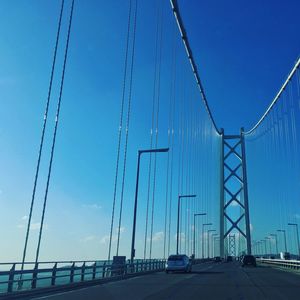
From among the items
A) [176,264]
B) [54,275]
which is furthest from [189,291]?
[176,264]

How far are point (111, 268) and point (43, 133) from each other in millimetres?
11470

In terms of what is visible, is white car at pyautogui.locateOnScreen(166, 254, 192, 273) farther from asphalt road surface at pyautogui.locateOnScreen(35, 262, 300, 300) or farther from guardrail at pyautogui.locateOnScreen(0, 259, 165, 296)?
asphalt road surface at pyautogui.locateOnScreen(35, 262, 300, 300)

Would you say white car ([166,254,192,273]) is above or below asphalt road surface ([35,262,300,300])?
above

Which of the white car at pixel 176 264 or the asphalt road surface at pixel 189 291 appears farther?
the white car at pixel 176 264

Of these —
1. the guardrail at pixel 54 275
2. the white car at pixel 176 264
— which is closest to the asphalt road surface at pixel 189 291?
the guardrail at pixel 54 275

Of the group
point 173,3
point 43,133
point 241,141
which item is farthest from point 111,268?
point 241,141

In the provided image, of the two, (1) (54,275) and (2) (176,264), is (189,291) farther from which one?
(2) (176,264)

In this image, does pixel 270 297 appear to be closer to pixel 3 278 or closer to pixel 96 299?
pixel 96 299

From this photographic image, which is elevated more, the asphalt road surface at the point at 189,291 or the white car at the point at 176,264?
the white car at the point at 176,264

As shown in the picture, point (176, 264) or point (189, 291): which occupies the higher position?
point (176, 264)

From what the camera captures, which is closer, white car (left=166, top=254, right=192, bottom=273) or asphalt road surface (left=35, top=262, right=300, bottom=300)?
asphalt road surface (left=35, top=262, right=300, bottom=300)

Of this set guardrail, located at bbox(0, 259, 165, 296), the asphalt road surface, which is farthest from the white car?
the asphalt road surface

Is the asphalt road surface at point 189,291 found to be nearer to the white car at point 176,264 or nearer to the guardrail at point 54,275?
the guardrail at point 54,275

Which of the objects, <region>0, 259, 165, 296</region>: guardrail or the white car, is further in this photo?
the white car
